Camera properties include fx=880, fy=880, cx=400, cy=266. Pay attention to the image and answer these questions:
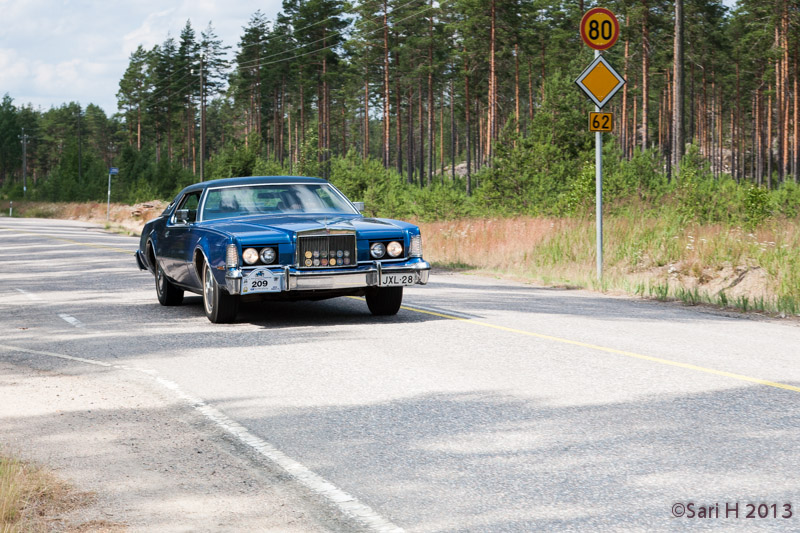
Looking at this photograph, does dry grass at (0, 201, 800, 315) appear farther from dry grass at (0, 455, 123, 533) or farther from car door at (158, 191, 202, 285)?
dry grass at (0, 455, 123, 533)

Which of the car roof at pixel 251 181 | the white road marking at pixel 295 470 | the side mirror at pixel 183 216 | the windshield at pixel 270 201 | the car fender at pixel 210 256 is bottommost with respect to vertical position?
the white road marking at pixel 295 470

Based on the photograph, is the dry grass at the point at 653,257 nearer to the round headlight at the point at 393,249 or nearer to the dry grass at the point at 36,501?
the round headlight at the point at 393,249

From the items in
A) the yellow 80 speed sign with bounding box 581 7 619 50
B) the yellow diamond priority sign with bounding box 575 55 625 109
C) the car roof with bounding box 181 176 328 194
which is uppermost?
the yellow 80 speed sign with bounding box 581 7 619 50

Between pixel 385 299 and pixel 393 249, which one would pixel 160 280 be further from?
pixel 393 249

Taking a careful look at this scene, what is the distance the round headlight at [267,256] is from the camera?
378 inches

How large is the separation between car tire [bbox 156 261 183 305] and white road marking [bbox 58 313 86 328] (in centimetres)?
134

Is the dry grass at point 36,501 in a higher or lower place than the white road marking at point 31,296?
lower

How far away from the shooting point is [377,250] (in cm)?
1001

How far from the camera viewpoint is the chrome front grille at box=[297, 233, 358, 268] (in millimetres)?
9628

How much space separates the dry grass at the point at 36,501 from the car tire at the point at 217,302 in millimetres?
5475

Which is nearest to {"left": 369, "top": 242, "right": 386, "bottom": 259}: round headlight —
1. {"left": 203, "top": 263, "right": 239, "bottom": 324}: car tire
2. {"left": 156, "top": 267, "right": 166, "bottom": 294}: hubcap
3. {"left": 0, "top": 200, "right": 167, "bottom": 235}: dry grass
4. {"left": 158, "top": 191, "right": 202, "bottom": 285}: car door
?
{"left": 203, "top": 263, "right": 239, "bottom": 324}: car tire

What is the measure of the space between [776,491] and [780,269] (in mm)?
10099

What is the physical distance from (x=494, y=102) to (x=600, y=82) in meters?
43.2

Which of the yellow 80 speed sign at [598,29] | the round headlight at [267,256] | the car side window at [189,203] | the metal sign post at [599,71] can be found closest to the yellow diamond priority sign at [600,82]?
the metal sign post at [599,71]
